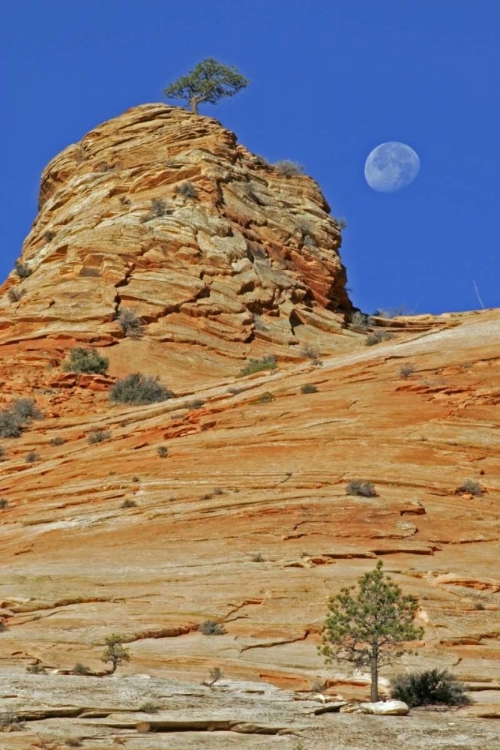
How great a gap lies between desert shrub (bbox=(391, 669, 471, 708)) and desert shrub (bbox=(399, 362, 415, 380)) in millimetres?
15217

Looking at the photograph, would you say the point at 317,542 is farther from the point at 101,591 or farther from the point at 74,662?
the point at 74,662

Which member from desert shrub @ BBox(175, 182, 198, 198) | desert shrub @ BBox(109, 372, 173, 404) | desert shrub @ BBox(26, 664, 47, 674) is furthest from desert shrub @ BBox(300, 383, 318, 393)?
desert shrub @ BBox(175, 182, 198, 198)

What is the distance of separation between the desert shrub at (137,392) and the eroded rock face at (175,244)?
4.29 metres

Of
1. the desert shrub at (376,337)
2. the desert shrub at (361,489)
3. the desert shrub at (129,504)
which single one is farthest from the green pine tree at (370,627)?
the desert shrub at (376,337)

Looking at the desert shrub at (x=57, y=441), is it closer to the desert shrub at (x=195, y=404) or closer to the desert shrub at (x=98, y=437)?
the desert shrub at (x=98, y=437)

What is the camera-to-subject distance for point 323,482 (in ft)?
78.1

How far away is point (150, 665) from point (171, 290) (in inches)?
1070

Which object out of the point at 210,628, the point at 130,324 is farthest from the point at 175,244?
the point at 210,628

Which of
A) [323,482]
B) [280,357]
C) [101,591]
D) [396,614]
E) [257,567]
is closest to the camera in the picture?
[396,614]

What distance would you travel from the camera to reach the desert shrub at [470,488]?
78.8ft

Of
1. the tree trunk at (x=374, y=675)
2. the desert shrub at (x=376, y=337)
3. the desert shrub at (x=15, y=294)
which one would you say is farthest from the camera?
the desert shrub at (x=376, y=337)

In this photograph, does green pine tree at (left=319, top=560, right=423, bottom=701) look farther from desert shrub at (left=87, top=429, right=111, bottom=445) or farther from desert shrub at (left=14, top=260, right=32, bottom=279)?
desert shrub at (left=14, top=260, right=32, bottom=279)

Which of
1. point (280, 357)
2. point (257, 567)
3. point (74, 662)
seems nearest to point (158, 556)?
point (257, 567)

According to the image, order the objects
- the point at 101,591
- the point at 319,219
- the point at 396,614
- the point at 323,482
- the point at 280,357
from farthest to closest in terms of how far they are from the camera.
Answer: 1. the point at 319,219
2. the point at 280,357
3. the point at 323,482
4. the point at 101,591
5. the point at 396,614
